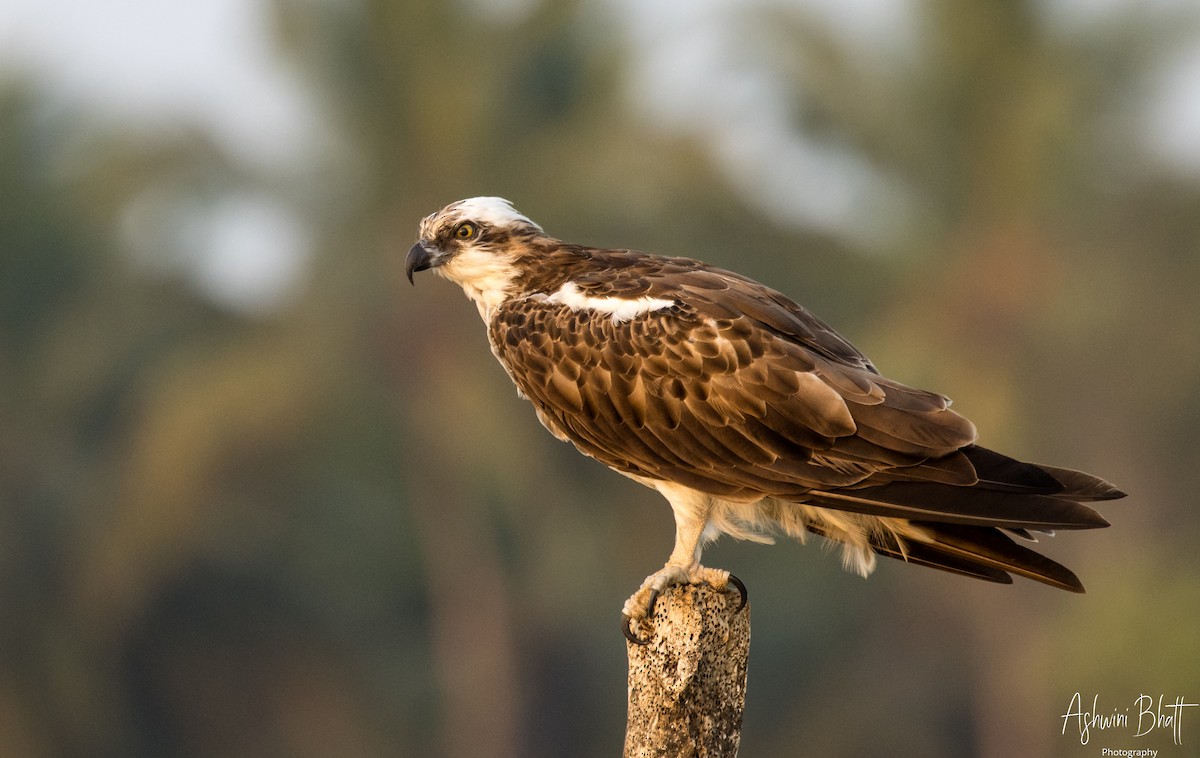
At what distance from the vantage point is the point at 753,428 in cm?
719

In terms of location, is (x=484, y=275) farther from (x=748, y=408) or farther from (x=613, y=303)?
(x=748, y=408)

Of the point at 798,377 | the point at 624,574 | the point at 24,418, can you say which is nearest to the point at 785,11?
the point at 624,574

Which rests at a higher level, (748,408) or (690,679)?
(748,408)

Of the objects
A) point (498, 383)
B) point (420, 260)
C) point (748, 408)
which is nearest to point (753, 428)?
point (748, 408)

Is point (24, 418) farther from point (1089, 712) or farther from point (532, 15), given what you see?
point (1089, 712)

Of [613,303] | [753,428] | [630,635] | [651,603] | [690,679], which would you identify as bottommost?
[690,679]

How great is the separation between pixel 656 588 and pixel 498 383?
18.6m

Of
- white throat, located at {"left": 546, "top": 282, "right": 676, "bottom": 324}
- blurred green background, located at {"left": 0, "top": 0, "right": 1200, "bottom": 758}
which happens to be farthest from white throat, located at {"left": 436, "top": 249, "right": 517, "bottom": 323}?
blurred green background, located at {"left": 0, "top": 0, "right": 1200, "bottom": 758}

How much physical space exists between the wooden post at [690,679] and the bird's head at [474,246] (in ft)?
6.69

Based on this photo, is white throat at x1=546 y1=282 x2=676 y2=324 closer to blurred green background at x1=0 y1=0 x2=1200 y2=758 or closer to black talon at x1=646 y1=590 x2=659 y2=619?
black talon at x1=646 y1=590 x2=659 y2=619

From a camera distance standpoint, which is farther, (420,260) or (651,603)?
(420,260)

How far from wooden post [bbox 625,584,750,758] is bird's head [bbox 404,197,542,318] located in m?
2.04

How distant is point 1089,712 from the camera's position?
2320 cm

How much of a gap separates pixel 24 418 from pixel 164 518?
136 inches
